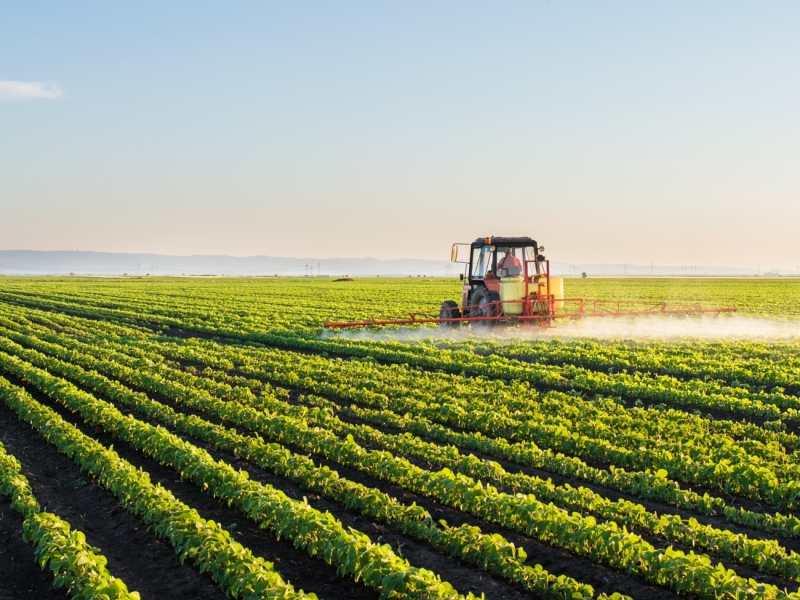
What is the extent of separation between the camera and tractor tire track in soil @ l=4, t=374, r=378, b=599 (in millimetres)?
6602

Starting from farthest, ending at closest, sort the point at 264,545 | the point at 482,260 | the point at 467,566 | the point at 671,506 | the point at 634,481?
1. the point at 482,260
2. the point at 634,481
3. the point at 671,506
4. the point at 264,545
5. the point at 467,566

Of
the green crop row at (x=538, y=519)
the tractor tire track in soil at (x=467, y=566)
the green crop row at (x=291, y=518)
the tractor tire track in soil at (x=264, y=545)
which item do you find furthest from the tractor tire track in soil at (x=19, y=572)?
the green crop row at (x=538, y=519)

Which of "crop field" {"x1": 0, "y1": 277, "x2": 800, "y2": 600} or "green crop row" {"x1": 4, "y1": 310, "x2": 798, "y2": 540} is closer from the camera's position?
"crop field" {"x1": 0, "y1": 277, "x2": 800, "y2": 600}

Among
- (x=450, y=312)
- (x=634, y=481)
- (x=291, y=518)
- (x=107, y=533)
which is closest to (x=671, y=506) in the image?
(x=634, y=481)

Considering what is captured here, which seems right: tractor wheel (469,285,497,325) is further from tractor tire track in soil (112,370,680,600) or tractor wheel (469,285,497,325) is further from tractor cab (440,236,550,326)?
tractor tire track in soil (112,370,680,600)

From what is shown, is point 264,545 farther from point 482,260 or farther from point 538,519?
point 482,260

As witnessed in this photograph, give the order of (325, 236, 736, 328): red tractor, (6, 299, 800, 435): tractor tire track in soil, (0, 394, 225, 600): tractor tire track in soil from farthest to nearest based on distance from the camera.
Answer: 1. (325, 236, 736, 328): red tractor
2. (6, 299, 800, 435): tractor tire track in soil
3. (0, 394, 225, 600): tractor tire track in soil

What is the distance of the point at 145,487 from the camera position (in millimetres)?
8344

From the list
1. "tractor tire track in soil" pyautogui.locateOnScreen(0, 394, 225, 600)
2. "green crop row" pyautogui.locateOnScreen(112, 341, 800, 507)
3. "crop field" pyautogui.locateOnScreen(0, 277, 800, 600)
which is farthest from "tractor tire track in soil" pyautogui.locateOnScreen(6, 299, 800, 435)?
"tractor tire track in soil" pyautogui.locateOnScreen(0, 394, 225, 600)

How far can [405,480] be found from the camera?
29.0 feet

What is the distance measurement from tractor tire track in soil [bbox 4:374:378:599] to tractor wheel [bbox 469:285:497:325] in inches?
529

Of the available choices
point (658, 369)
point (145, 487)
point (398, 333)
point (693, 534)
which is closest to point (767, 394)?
point (658, 369)

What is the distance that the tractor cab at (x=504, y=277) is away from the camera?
2216 centimetres

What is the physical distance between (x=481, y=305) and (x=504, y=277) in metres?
1.01
